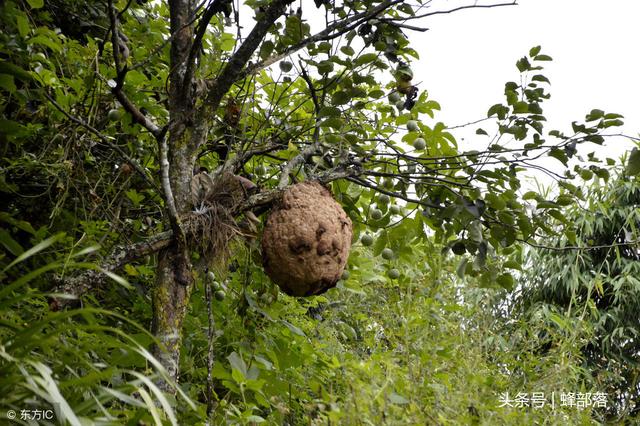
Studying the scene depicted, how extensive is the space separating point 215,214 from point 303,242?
0.83 ft

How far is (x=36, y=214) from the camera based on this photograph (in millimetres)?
2609

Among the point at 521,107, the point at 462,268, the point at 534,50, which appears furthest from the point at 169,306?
the point at 534,50

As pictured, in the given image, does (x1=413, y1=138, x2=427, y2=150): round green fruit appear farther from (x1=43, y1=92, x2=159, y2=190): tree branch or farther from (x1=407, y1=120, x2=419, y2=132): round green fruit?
(x1=43, y1=92, x2=159, y2=190): tree branch

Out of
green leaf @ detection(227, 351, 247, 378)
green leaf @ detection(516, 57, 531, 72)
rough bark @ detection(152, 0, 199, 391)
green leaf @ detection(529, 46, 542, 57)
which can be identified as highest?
green leaf @ detection(529, 46, 542, 57)

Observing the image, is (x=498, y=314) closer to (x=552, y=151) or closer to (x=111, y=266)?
(x=552, y=151)

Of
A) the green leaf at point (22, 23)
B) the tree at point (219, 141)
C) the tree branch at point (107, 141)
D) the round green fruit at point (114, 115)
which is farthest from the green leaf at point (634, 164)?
the green leaf at point (22, 23)

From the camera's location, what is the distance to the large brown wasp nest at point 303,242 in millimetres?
1805

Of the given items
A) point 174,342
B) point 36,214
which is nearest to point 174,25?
point 174,342

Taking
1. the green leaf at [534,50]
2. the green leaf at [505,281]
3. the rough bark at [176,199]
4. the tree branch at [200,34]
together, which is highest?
the green leaf at [534,50]

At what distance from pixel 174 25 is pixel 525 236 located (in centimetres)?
130

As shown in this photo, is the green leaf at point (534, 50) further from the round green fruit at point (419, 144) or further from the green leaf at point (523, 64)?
the round green fruit at point (419, 144)

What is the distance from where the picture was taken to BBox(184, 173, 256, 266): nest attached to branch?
1.79 metres

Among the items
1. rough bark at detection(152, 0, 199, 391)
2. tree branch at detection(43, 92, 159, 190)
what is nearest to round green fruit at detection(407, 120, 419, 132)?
rough bark at detection(152, 0, 199, 391)

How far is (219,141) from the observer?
2482 mm
